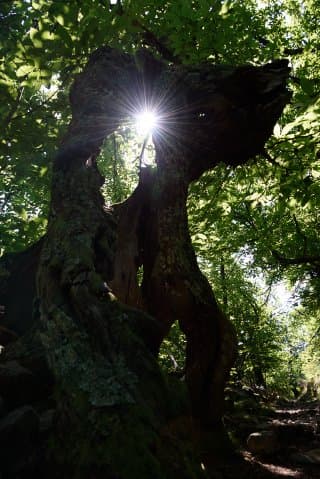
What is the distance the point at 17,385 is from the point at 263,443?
439 cm

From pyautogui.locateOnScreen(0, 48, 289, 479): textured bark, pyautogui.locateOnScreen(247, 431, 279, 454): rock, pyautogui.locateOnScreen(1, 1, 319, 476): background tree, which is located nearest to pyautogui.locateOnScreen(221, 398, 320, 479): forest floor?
pyautogui.locateOnScreen(247, 431, 279, 454): rock

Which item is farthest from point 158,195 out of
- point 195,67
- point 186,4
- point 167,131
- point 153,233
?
point 186,4

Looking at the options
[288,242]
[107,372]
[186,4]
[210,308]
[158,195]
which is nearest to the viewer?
[107,372]

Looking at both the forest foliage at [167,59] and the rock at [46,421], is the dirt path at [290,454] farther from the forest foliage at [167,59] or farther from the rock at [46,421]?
the forest foliage at [167,59]

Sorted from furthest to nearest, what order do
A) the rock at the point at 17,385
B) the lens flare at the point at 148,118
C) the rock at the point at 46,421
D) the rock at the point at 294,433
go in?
1. the rock at the point at 294,433
2. the lens flare at the point at 148,118
3. the rock at the point at 17,385
4. the rock at the point at 46,421

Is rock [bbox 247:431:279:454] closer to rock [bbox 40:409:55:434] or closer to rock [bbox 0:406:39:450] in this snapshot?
rock [bbox 40:409:55:434]

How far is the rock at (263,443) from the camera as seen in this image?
17.6ft

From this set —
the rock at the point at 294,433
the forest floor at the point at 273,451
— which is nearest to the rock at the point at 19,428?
the forest floor at the point at 273,451

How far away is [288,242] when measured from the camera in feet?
49.8

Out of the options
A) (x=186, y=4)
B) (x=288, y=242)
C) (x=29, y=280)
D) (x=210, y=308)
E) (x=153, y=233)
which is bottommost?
(x=210, y=308)

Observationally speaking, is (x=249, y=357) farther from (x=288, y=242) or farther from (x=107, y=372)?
(x=107, y=372)

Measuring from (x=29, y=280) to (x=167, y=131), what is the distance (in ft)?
11.1

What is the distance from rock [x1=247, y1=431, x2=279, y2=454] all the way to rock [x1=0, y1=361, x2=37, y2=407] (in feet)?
13.1

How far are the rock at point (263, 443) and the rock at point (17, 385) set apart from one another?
4.00m
